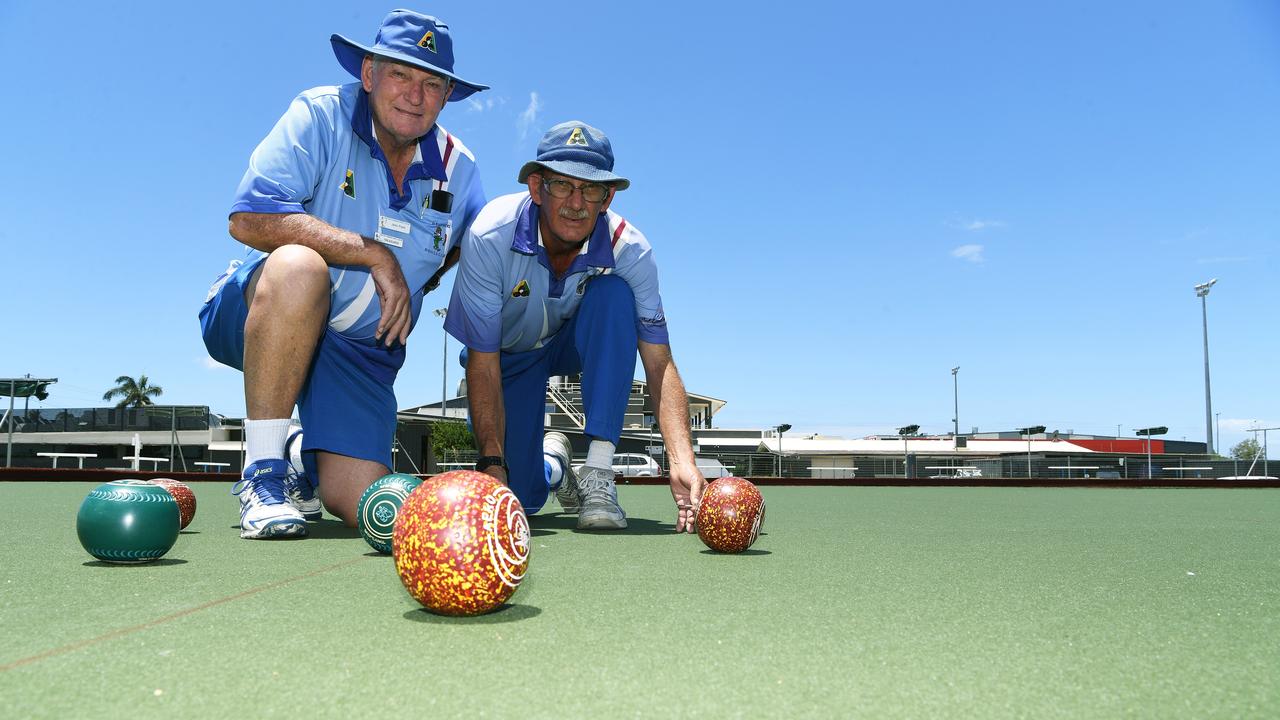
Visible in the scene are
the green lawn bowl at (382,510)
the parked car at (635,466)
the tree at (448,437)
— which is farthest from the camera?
the tree at (448,437)

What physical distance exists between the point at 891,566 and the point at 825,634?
1.23m

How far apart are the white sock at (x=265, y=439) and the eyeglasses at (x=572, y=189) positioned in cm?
141

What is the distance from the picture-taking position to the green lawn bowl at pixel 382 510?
303 cm

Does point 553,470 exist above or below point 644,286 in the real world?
below

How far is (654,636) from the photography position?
5.80 ft

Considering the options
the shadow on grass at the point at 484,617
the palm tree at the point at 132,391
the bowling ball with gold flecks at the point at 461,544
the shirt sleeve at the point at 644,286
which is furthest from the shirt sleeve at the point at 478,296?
the palm tree at the point at 132,391

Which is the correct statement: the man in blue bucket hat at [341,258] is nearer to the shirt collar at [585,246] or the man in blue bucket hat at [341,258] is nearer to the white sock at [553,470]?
the shirt collar at [585,246]

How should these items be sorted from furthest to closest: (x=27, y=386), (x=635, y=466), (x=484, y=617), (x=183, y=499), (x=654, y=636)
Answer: (x=635, y=466) < (x=27, y=386) < (x=183, y=499) < (x=484, y=617) < (x=654, y=636)

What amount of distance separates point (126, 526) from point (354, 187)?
1.63 metres

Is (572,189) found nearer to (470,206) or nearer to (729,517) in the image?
(470,206)

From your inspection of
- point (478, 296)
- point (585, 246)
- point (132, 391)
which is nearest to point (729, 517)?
point (585, 246)

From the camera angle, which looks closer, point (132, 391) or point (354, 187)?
point (354, 187)

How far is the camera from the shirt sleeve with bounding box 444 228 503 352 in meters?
3.84

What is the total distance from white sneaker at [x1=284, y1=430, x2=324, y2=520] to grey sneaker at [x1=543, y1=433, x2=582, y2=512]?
1193 mm
